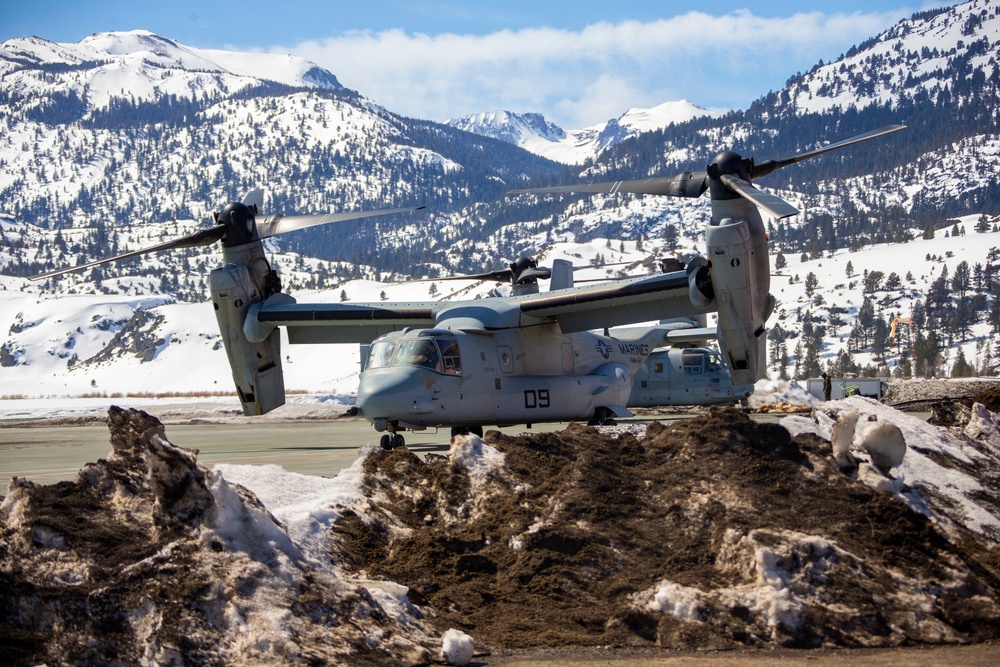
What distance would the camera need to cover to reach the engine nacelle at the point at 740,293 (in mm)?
19938

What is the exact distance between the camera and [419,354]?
21.4 meters

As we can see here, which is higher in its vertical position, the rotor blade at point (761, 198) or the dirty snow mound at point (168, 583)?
the rotor blade at point (761, 198)

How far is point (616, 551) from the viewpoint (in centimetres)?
970

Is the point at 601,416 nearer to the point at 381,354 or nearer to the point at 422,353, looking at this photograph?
the point at 422,353

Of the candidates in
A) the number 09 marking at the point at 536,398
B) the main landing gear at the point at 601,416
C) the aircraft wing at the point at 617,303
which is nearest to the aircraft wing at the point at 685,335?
the main landing gear at the point at 601,416

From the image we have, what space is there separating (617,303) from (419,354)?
15.8 feet

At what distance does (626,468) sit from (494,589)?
2.78 metres

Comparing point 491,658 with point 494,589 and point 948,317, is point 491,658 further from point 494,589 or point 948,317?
point 948,317

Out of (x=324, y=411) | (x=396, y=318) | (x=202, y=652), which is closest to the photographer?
(x=202, y=652)

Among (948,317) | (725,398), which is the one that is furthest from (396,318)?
(948,317)

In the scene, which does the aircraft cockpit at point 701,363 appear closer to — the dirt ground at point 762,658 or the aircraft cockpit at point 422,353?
the aircraft cockpit at point 422,353

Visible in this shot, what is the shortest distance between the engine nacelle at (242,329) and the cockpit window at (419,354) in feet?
17.1

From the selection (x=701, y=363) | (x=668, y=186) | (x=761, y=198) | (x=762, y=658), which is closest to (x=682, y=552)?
(x=762, y=658)

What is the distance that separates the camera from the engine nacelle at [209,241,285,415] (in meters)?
25.2
